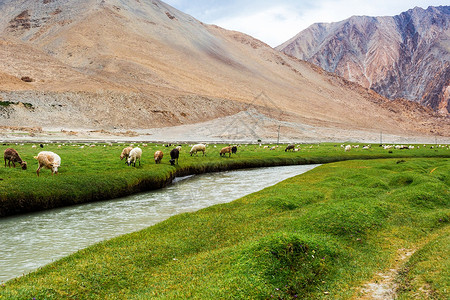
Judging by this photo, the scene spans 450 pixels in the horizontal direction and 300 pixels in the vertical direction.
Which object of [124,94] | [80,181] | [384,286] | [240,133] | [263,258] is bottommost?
[384,286]

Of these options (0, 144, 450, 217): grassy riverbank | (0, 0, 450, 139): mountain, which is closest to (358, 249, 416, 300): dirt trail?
(0, 144, 450, 217): grassy riverbank

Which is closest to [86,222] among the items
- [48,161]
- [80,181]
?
[80,181]

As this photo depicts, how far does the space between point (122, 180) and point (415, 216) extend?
21.3 metres

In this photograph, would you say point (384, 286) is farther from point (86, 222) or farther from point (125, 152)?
point (125, 152)

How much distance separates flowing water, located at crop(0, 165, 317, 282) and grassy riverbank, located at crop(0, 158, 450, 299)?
3209mm

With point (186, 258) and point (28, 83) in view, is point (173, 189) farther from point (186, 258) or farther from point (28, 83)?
point (28, 83)

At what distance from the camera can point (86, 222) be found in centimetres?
2062

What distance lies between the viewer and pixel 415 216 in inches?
671

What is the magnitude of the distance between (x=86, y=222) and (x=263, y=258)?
13.6 meters

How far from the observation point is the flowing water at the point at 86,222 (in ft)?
50.7

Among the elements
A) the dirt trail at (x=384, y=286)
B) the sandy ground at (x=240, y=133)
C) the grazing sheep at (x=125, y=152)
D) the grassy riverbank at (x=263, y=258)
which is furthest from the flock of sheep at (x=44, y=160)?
the sandy ground at (x=240, y=133)

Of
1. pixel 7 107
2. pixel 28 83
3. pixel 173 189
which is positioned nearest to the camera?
pixel 173 189

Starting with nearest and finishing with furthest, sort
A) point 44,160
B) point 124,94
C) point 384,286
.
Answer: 1. point 384,286
2. point 44,160
3. point 124,94

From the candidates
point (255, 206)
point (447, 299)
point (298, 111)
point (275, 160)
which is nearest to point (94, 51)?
point (298, 111)
